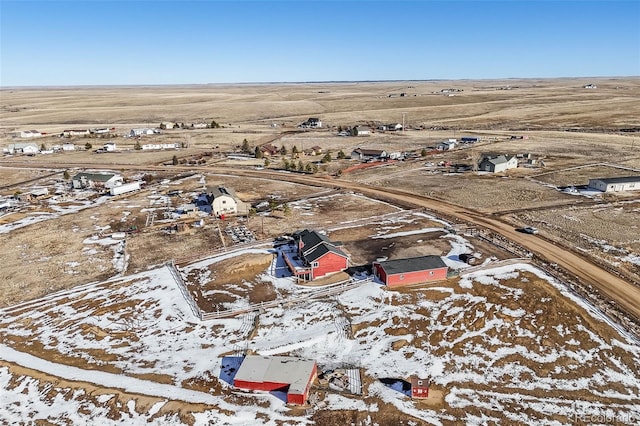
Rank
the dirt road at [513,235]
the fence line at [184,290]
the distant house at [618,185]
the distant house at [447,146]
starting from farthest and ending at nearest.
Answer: the distant house at [447,146], the distant house at [618,185], the dirt road at [513,235], the fence line at [184,290]

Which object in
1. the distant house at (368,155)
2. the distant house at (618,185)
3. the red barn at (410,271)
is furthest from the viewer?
the distant house at (368,155)

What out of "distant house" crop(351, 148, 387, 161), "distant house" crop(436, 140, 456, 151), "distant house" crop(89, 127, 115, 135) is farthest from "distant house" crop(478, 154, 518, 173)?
"distant house" crop(89, 127, 115, 135)

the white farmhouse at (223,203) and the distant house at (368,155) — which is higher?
the distant house at (368,155)

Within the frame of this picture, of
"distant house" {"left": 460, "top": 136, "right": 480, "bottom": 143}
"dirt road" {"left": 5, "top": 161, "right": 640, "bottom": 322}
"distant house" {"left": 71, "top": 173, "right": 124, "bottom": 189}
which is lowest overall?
"dirt road" {"left": 5, "top": 161, "right": 640, "bottom": 322}

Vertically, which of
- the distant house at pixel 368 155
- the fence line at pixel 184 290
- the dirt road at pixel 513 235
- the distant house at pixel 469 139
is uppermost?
the distant house at pixel 469 139

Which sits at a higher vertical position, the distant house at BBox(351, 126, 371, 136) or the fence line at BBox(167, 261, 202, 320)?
the distant house at BBox(351, 126, 371, 136)

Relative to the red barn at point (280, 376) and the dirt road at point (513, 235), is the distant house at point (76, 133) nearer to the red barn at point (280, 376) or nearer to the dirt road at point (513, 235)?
the dirt road at point (513, 235)

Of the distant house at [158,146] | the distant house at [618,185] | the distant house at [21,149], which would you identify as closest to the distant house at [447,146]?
the distant house at [618,185]

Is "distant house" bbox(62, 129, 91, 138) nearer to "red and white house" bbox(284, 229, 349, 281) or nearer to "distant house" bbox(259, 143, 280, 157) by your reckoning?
"distant house" bbox(259, 143, 280, 157)
